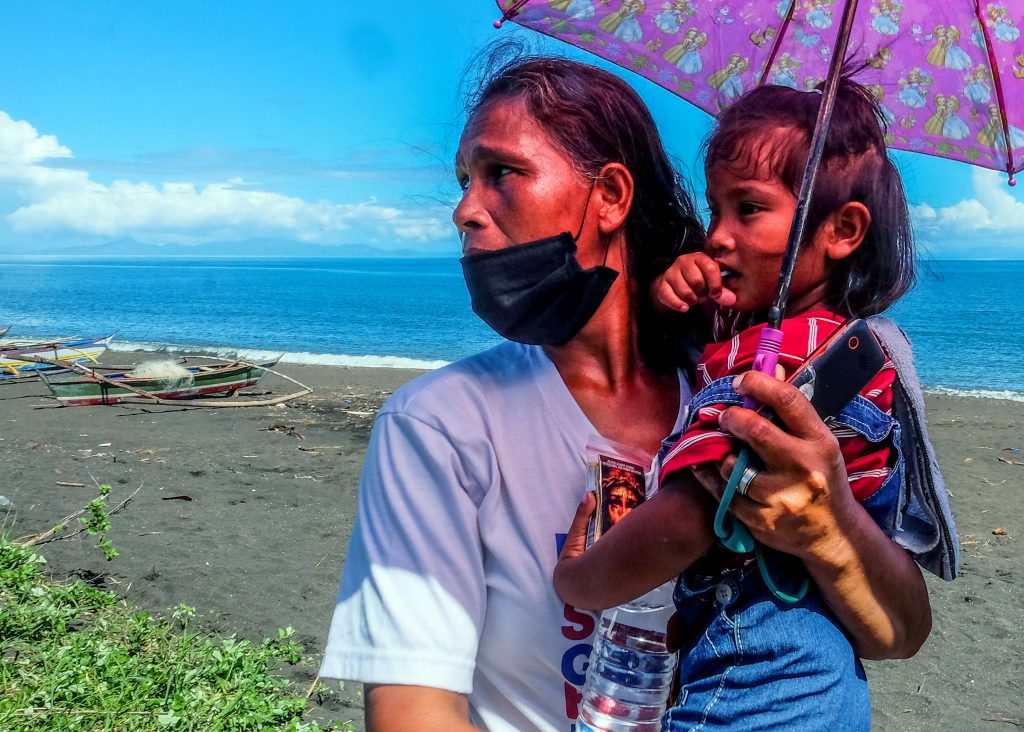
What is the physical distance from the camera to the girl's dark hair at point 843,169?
1976 mm

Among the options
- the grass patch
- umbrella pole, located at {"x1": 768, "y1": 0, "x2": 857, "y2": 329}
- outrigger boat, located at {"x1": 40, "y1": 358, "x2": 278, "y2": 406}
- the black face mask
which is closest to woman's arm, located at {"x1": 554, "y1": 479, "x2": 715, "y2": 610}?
umbrella pole, located at {"x1": 768, "y1": 0, "x2": 857, "y2": 329}

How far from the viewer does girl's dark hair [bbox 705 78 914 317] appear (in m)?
1.98

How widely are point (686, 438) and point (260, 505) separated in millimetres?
7054

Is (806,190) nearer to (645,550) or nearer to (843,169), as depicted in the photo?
(843,169)

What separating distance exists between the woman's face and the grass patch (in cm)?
269

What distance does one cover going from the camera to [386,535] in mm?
1603

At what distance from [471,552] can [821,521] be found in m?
0.60

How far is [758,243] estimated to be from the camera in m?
1.98

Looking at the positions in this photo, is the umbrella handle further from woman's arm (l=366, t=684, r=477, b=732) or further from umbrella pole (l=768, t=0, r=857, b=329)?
woman's arm (l=366, t=684, r=477, b=732)

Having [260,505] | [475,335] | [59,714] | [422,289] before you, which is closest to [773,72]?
[59,714]

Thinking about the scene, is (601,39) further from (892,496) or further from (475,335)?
(475,335)

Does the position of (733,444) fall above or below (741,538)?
above

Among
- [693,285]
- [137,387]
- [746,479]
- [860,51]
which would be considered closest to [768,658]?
[746,479]

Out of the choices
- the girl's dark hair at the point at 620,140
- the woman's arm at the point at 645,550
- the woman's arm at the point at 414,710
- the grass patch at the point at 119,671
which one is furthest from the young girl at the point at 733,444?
the grass patch at the point at 119,671
